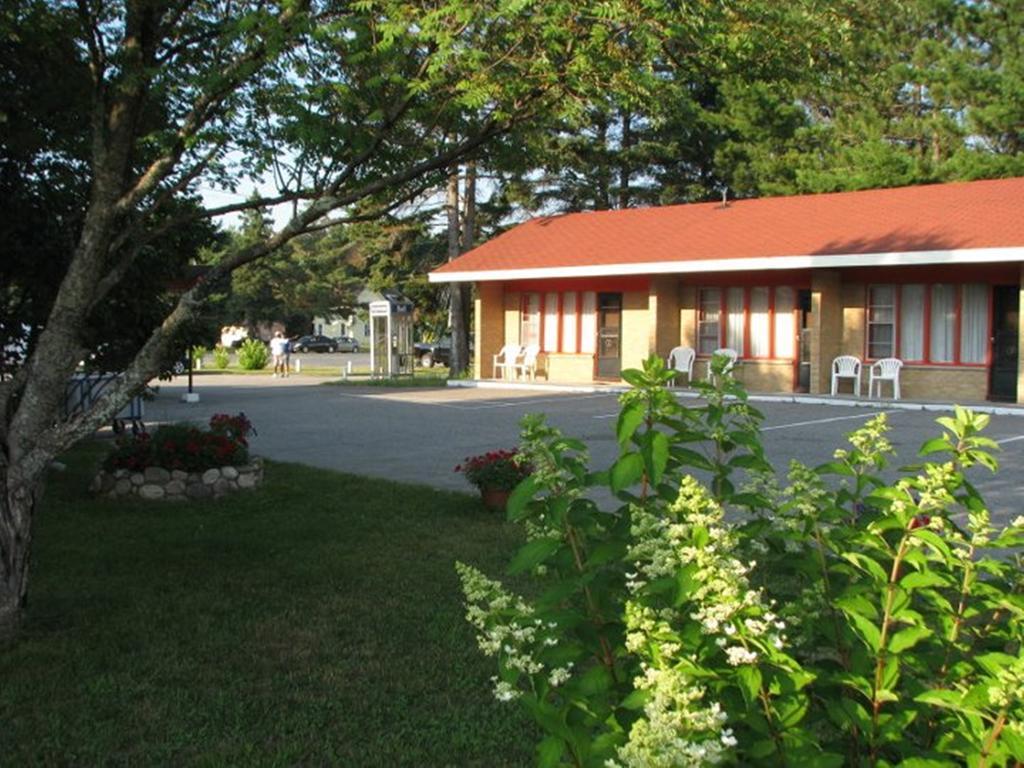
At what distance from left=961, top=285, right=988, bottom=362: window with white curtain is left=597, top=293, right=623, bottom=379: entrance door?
8885 mm

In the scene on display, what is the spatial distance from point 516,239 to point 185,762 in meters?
28.4

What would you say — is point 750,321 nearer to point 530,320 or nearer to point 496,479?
point 530,320

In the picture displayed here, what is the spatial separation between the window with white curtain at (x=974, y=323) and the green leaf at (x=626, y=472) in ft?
Answer: 71.7

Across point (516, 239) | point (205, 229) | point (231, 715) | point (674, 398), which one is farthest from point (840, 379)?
point (674, 398)

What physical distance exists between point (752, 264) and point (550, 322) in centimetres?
756

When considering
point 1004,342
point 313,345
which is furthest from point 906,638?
point 313,345

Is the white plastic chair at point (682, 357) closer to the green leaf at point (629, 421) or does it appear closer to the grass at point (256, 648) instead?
the grass at point (256, 648)

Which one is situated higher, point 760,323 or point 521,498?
point 760,323

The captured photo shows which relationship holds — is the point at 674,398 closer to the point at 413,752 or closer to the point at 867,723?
the point at 867,723

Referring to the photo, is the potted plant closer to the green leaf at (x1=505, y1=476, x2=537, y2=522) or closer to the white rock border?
the white rock border

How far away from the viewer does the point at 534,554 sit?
2.41m

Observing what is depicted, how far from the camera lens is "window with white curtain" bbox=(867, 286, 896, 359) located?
23141 millimetres

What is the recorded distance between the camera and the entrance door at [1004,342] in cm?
2169

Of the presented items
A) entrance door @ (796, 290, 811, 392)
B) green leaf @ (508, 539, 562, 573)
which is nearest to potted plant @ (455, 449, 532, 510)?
green leaf @ (508, 539, 562, 573)
